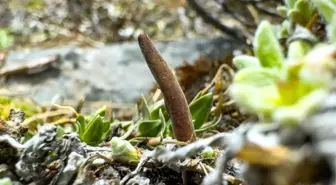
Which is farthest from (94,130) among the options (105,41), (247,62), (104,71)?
(105,41)

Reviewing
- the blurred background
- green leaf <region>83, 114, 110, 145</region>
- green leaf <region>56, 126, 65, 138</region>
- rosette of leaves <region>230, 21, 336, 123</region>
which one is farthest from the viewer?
the blurred background

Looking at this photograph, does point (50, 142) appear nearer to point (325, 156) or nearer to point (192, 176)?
point (192, 176)

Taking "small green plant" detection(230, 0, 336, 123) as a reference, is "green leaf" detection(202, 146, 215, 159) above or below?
below

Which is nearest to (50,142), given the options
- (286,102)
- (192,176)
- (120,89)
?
(192,176)

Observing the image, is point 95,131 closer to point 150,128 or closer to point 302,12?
point 150,128

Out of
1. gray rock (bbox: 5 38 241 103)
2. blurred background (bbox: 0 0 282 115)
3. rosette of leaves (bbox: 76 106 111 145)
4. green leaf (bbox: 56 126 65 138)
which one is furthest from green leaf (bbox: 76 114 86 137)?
gray rock (bbox: 5 38 241 103)

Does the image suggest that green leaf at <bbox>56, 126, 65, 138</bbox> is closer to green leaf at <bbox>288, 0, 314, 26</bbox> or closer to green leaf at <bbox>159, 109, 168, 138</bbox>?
green leaf at <bbox>159, 109, 168, 138</bbox>
